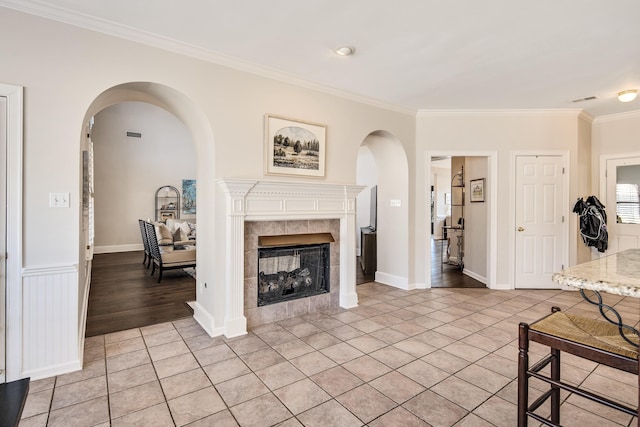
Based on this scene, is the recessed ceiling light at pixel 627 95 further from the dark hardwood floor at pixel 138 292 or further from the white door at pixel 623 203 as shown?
the dark hardwood floor at pixel 138 292

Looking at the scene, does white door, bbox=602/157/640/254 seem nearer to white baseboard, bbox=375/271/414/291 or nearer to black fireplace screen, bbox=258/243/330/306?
white baseboard, bbox=375/271/414/291

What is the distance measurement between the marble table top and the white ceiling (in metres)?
1.91

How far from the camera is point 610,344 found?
4.50 ft

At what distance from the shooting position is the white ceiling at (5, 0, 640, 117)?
2.40 meters

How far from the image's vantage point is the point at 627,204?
5.07 meters

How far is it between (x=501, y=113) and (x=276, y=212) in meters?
3.81

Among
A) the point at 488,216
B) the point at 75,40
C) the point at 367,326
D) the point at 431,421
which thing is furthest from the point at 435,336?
the point at 75,40

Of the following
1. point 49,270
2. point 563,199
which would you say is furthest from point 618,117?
point 49,270

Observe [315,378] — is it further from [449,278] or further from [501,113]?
[501,113]

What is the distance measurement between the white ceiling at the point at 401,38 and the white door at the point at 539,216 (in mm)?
1216

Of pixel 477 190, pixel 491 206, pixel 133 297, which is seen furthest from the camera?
pixel 477 190

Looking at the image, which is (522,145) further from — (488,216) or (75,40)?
(75,40)

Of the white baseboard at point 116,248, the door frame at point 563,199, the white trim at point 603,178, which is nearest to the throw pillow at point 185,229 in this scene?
the white baseboard at point 116,248

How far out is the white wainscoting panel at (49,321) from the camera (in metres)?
2.36
